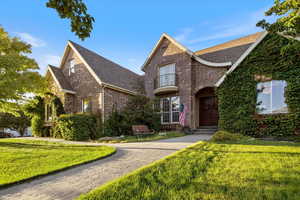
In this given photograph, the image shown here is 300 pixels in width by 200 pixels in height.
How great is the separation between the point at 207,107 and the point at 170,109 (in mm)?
3296

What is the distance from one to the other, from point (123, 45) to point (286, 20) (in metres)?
11.2

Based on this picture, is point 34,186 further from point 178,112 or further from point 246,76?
point 178,112

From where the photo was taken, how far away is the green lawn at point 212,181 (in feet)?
8.44

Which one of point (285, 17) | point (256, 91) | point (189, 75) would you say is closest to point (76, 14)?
point (285, 17)

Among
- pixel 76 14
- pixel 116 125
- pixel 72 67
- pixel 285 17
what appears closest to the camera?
pixel 76 14

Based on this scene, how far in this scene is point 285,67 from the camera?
30.1 ft

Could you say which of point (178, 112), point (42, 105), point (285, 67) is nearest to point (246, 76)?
point (285, 67)

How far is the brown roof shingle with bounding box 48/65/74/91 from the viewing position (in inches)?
614

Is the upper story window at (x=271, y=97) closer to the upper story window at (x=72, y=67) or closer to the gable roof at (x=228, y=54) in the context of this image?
the gable roof at (x=228, y=54)

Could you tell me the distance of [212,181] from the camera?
306 cm

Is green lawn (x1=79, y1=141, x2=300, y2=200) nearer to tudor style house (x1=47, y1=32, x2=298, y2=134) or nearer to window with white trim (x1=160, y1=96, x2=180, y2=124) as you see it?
tudor style house (x1=47, y1=32, x2=298, y2=134)

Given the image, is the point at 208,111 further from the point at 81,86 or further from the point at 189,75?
the point at 81,86

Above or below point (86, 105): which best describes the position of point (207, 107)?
below

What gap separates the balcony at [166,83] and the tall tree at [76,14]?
11.8 metres
